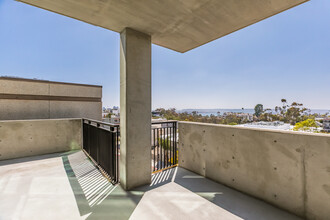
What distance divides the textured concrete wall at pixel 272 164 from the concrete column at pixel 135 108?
1.13 m

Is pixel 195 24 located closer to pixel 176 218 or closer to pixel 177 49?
pixel 177 49

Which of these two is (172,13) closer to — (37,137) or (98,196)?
(98,196)

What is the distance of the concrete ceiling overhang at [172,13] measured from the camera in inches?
61.7

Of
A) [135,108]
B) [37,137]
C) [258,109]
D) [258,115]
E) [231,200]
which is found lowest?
[258,115]

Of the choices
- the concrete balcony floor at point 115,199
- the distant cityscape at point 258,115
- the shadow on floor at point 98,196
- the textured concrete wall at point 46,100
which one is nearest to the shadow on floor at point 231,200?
the concrete balcony floor at point 115,199

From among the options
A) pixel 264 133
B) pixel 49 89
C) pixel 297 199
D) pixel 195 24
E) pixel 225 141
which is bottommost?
pixel 297 199

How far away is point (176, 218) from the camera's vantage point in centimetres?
153

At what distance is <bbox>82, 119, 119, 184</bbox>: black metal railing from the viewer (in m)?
2.40

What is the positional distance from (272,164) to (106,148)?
108 inches

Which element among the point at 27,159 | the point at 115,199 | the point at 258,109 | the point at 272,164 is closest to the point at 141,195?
the point at 115,199

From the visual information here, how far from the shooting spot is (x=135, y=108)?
7.09 feet

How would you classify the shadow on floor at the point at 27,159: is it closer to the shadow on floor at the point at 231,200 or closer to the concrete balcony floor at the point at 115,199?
the concrete balcony floor at the point at 115,199

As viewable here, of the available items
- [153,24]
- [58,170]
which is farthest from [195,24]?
[58,170]

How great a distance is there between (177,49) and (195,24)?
852 millimetres
